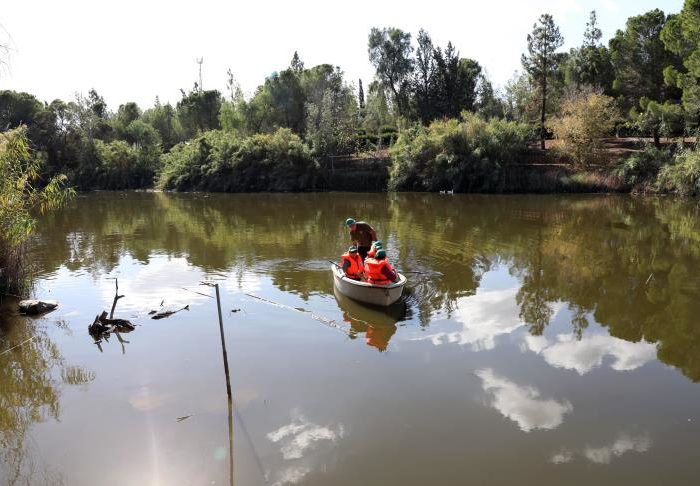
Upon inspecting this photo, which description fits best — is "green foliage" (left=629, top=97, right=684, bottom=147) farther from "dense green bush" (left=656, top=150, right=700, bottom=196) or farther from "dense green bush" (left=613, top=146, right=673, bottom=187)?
"dense green bush" (left=656, top=150, right=700, bottom=196)

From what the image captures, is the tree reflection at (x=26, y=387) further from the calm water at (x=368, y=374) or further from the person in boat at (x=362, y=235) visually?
the person in boat at (x=362, y=235)

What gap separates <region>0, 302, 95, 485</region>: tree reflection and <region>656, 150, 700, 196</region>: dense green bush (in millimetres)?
35190

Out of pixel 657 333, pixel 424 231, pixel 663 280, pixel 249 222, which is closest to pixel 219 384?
pixel 657 333

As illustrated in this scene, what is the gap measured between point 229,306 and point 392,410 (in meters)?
6.43

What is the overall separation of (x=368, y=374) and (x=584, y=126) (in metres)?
35.8

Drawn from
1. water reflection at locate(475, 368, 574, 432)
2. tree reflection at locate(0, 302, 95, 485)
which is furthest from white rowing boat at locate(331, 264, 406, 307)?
tree reflection at locate(0, 302, 95, 485)

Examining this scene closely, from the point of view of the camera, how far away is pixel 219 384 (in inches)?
358

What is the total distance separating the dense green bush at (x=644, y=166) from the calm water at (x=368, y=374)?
20318mm

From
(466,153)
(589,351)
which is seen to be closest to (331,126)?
(466,153)

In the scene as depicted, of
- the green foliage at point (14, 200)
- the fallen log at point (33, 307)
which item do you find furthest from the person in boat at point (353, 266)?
the fallen log at point (33, 307)

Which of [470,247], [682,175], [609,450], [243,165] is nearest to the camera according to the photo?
[609,450]

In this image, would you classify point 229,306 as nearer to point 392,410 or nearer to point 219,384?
point 219,384

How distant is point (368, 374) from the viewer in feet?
30.5

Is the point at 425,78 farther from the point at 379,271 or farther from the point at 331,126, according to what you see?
the point at 379,271
